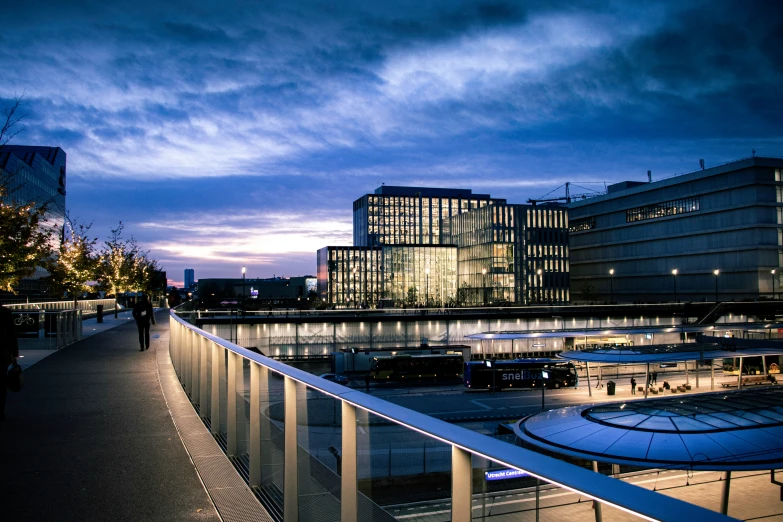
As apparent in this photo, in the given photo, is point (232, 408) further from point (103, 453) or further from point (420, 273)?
point (420, 273)

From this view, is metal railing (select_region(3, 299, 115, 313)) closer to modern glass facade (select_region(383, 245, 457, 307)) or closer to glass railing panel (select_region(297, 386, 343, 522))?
glass railing panel (select_region(297, 386, 343, 522))

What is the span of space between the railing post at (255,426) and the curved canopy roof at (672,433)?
12.6 m

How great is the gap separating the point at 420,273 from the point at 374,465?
149 meters

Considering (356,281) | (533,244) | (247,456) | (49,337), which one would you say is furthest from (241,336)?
(356,281)

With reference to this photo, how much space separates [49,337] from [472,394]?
120ft

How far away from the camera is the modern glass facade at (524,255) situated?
422 feet

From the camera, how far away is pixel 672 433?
1688cm

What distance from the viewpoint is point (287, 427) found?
4.86 m

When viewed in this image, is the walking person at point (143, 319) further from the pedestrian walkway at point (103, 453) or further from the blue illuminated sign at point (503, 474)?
the blue illuminated sign at point (503, 474)

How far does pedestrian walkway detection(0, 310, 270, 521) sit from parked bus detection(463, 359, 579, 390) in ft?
138

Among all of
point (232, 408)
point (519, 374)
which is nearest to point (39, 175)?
point (519, 374)

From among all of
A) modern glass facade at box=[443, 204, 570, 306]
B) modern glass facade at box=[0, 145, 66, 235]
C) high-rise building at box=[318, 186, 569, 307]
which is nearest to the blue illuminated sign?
modern glass facade at box=[0, 145, 66, 235]

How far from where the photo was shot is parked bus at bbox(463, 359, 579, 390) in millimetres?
→ 53656

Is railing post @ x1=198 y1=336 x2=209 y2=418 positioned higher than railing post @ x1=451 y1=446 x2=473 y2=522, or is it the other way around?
railing post @ x1=451 y1=446 x2=473 y2=522
